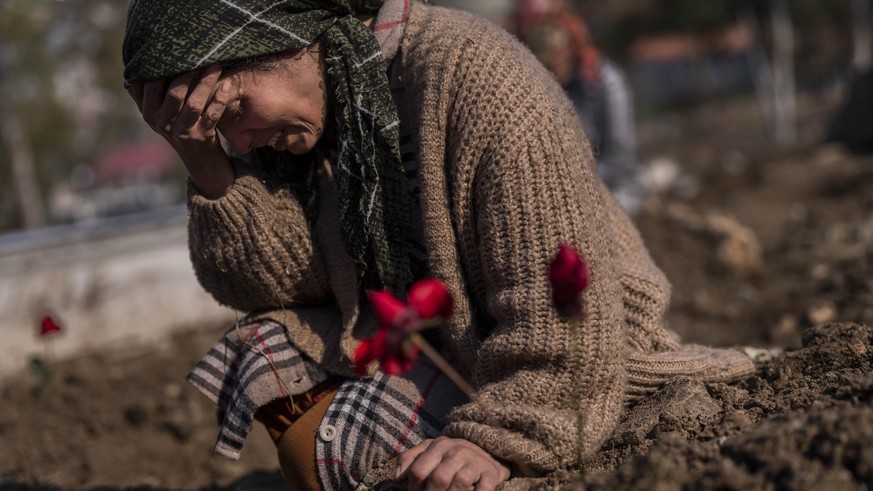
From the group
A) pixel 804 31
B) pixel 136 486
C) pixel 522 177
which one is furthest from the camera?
pixel 804 31

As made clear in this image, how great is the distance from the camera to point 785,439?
1679 millimetres

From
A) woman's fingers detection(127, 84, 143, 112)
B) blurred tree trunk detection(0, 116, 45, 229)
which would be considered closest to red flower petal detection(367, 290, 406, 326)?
woman's fingers detection(127, 84, 143, 112)

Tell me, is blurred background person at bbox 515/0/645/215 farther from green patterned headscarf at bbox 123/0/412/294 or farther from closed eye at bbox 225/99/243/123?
closed eye at bbox 225/99/243/123

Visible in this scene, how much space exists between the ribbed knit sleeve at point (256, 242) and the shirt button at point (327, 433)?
1.27 ft

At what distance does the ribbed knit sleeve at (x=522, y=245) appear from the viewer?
6.63 ft

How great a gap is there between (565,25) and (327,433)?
429cm

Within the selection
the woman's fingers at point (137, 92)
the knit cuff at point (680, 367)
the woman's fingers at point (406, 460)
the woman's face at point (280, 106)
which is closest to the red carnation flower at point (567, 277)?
the woman's fingers at point (406, 460)

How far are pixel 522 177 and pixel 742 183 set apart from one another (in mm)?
9956

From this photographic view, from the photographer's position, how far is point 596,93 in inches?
233

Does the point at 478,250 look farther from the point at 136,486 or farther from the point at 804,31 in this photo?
the point at 804,31

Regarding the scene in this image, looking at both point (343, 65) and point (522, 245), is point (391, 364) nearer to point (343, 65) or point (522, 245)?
point (522, 245)

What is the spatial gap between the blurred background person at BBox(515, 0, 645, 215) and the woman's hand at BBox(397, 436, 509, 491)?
403cm

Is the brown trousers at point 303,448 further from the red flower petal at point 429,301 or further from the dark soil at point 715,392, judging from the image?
the red flower petal at point 429,301

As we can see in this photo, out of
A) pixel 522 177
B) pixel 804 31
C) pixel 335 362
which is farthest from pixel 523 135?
pixel 804 31
